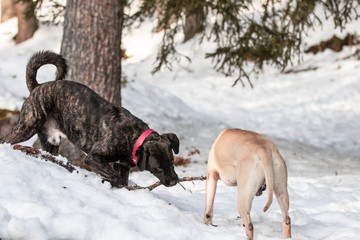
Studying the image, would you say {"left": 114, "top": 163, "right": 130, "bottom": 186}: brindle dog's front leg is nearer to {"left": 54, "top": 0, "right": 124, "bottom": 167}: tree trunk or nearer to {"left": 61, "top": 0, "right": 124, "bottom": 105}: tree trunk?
{"left": 54, "top": 0, "right": 124, "bottom": 167}: tree trunk

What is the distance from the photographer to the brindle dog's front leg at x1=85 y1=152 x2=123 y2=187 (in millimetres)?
3666

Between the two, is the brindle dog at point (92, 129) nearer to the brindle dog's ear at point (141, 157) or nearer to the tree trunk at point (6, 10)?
the brindle dog's ear at point (141, 157)

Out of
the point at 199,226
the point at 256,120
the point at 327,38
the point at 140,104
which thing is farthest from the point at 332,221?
the point at 327,38

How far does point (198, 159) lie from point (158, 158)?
4.11 meters

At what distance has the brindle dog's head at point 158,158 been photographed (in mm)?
3693

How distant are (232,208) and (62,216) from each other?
2.06 meters

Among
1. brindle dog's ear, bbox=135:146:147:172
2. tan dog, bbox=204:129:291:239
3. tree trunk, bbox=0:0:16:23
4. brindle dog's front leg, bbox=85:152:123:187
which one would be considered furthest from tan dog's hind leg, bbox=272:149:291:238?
tree trunk, bbox=0:0:16:23

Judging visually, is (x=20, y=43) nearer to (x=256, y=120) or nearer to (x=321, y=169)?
(x=256, y=120)

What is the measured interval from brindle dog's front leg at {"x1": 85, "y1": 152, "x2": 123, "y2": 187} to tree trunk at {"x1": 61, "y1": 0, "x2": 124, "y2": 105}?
2671mm

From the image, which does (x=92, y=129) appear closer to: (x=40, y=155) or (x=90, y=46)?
(x=40, y=155)

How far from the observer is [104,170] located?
3.71 metres

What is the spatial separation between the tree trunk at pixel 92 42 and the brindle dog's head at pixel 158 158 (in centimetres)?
281

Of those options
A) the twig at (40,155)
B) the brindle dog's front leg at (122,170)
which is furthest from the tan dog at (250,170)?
the twig at (40,155)

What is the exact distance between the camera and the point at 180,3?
279 inches
